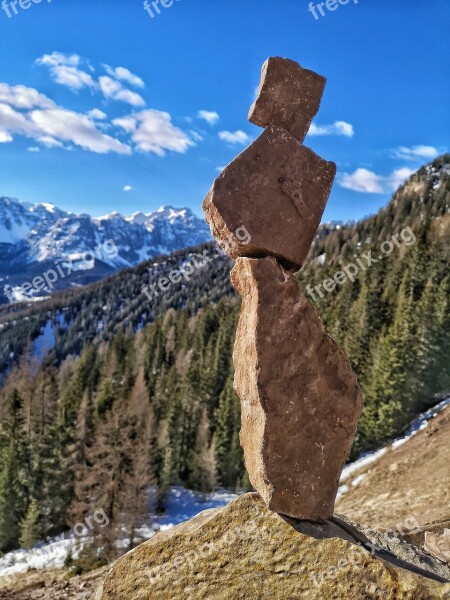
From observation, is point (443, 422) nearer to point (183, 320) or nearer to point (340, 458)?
point (340, 458)

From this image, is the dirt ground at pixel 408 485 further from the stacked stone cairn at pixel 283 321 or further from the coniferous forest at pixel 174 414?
the coniferous forest at pixel 174 414

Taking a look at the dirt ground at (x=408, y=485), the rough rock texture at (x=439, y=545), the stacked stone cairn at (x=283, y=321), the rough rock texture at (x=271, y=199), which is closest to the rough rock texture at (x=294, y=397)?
the stacked stone cairn at (x=283, y=321)

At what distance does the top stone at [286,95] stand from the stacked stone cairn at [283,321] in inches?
0.8

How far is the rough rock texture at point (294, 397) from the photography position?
8.52 meters

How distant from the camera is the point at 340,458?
353 inches

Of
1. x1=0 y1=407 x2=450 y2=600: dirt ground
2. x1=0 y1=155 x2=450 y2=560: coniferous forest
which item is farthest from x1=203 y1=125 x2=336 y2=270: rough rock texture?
x1=0 y1=155 x2=450 y2=560: coniferous forest

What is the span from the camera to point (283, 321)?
8625 mm

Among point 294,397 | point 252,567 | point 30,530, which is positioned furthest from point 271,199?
point 30,530

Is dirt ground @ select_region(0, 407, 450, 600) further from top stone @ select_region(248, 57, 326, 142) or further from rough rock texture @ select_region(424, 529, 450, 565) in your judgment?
top stone @ select_region(248, 57, 326, 142)

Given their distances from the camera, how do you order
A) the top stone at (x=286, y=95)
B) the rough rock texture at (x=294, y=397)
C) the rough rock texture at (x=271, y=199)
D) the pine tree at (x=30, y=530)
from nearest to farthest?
the rough rock texture at (x=294, y=397) → the rough rock texture at (x=271, y=199) → the top stone at (x=286, y=95) → the pine tree at (x=30, y=530)

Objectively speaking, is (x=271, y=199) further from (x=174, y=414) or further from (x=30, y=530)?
(x=174, y=414)

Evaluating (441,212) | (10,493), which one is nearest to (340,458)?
(10,493)

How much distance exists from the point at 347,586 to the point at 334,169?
25.4 feet

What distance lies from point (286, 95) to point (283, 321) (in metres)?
4.71
